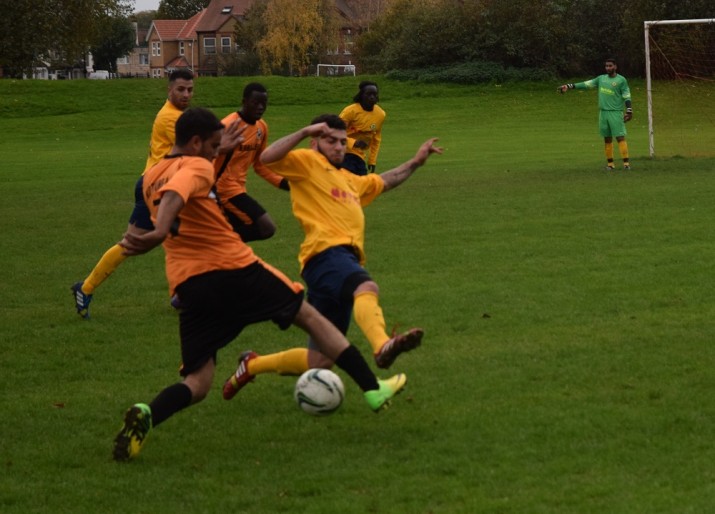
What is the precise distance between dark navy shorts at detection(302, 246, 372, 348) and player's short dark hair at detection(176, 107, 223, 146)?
1.16 meters

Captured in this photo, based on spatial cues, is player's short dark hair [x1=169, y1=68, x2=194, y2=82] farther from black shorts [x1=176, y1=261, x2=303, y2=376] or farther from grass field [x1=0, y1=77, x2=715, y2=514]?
black shorts [x1=176, y1=261, x2=303, y2=376]

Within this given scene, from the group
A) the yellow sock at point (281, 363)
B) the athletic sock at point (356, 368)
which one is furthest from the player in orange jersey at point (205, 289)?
the yellow sock at point (281, 363)

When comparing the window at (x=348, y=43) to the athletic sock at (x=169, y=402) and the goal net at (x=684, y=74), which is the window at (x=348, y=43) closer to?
the goal net at (x=684, y=74)

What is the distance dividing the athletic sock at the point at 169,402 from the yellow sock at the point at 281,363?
728mm

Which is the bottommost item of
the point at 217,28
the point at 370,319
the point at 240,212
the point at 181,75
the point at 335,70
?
the point at 370,319

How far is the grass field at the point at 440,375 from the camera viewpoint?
220 inches

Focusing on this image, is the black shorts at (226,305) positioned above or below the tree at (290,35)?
below

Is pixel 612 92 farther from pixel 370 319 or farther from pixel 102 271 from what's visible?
pixel 370 319

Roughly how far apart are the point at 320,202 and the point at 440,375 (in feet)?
4.77

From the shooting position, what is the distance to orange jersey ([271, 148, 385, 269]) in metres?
7.12

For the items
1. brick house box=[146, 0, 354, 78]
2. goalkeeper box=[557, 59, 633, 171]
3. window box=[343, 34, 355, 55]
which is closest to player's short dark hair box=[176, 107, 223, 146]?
goalkeeper box=[557, 59, 633, 171]

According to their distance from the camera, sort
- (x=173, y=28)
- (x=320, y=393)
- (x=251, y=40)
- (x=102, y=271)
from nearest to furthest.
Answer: (x=320, y=393) → (x=102, y=271) → (x=251, y=40) → (x=173, y=28)

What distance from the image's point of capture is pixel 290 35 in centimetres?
7594

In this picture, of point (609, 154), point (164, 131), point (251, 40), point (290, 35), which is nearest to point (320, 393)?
point (164, 131)
